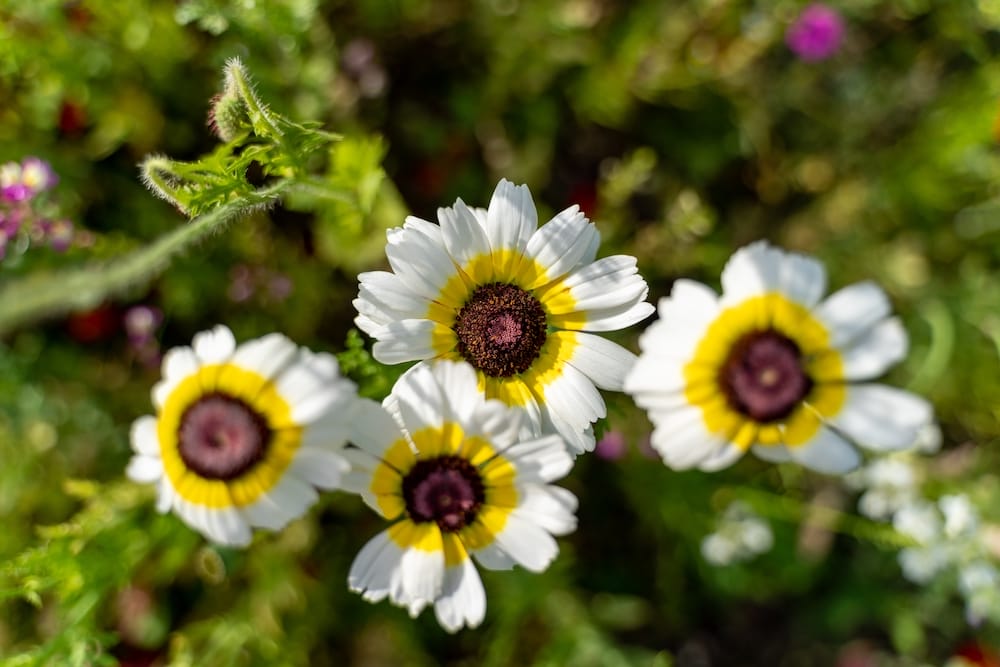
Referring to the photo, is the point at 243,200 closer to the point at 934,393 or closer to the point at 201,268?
the point at 201,268

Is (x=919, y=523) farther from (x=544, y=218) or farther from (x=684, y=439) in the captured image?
(x=544, y=218)

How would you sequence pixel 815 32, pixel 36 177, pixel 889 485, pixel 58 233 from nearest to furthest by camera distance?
pixel 58 233, pixel 36 177, pixel 889 485, pixel 815 32

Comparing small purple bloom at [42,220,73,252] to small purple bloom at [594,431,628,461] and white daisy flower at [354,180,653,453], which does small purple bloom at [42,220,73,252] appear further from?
small purple bloom at [594,431,628,461]

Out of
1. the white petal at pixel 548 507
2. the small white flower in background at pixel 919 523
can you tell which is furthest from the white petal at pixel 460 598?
the small white flower in background at pixel 919 523

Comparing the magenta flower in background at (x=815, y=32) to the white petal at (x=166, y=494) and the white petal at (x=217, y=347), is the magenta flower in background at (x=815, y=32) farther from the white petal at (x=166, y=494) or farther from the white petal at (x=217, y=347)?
the white petal at (x=166, y=494)

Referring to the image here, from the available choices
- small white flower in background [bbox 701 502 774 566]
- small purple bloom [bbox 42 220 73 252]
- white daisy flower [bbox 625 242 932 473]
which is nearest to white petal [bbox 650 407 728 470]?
white daisy flower [bbox 625 242 932 473]

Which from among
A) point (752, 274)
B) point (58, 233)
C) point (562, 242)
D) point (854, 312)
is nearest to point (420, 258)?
point (562, 242)
